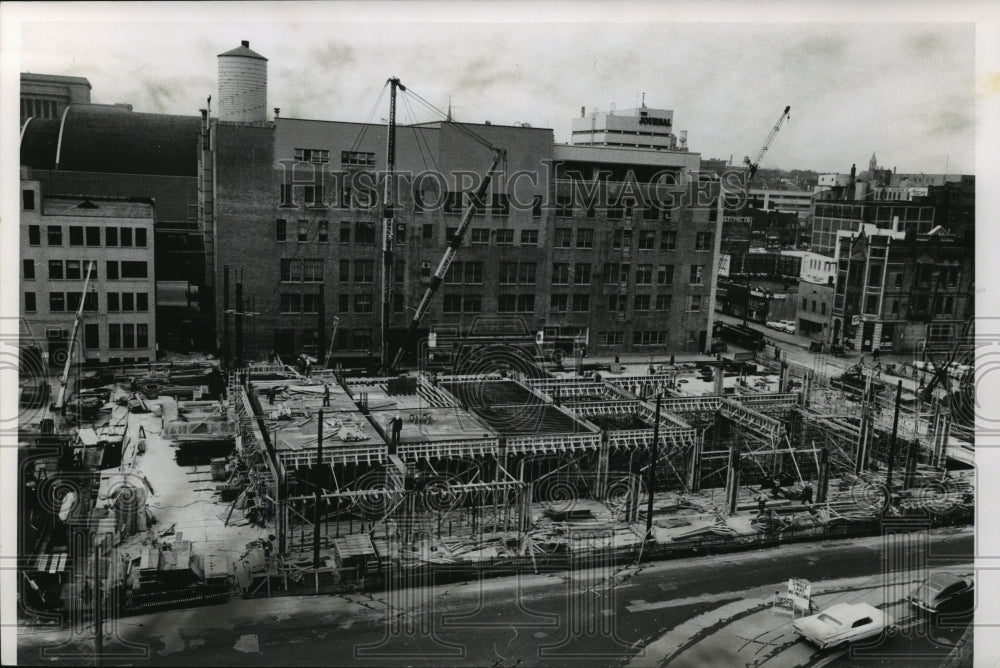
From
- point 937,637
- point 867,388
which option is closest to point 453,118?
point 867,388

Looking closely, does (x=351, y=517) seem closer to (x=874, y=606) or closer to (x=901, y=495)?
(x=874, y=606)

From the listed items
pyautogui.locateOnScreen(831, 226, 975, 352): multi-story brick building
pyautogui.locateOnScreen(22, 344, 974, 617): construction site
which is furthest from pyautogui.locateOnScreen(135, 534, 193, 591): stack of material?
pyautogui.locateOnScreen(831, 226, 975, 352): multi-story brick building

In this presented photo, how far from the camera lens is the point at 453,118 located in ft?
53.6

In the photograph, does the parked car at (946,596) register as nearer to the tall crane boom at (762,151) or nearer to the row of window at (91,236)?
the tall crane boom at (762,151)

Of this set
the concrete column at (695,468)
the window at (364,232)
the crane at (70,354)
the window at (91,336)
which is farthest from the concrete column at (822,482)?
the window at (91,336)

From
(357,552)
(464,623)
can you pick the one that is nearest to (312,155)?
(357,552)

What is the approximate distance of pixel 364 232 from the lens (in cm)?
1873

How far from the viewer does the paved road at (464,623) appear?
9.23m

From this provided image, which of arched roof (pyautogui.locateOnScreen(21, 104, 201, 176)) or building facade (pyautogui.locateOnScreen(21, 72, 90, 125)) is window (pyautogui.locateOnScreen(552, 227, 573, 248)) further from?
building facade (pyautogui.locateOnScreen(21, 72, 90, 125))

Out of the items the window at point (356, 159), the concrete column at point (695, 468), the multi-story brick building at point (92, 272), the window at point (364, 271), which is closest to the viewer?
the multi-story brick building at point (92, 272)

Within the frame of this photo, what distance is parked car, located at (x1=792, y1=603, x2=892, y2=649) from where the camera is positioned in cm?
979

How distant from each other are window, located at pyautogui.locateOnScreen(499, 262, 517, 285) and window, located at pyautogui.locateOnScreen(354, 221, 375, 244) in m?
2.82

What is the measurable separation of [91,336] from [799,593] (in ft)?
40.1

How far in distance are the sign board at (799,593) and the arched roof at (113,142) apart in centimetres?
1221
